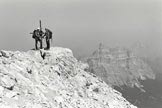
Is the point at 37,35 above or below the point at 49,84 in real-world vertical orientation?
above

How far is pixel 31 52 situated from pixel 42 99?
1167 centimetres

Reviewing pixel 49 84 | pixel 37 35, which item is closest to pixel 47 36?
pixel 37 35

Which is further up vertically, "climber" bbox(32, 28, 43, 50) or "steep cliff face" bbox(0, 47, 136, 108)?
"climber" bbox(32, 28, 43, 50)

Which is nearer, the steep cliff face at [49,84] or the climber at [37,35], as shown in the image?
the steep cliff face at [49,84]

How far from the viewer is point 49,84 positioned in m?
40.4

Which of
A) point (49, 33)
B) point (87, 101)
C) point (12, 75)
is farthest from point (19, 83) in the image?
point (49, 33)

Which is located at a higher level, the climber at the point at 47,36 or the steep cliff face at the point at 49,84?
the climber at the point at 47,36

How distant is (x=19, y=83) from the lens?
36031 millimetres

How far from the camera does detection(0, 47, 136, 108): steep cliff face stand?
34.5 m

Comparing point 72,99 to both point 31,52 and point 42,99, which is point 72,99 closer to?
point 42,99

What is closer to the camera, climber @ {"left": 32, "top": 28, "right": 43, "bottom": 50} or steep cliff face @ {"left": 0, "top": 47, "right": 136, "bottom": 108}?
steep cliff face @ {"left": 0, "top": 47, "right": 136, "bottom": 108}

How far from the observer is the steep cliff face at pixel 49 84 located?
34.5 m

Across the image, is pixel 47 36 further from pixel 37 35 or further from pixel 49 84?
pixel 49 84

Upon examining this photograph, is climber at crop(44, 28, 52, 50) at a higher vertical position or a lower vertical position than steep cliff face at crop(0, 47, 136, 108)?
higher
